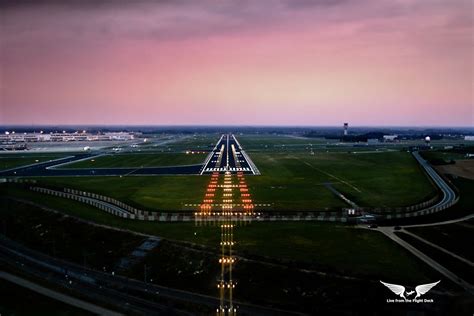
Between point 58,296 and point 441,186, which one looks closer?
point 58,296

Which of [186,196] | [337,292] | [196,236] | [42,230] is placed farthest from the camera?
[186,196]

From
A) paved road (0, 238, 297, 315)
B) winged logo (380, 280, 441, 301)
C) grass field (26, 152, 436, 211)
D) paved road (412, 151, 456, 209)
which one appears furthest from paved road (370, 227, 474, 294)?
paved road (412, 151, 456, 209)

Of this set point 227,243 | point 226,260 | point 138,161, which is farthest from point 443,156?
point 226,260

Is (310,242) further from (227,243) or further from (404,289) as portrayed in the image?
(404,289)

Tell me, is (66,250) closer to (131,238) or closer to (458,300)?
(131,238)

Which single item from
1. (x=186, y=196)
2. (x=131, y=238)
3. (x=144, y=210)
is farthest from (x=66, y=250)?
(x=186, y=196)

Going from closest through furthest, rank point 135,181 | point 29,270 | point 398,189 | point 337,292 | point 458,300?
point 458,300, point 337,292, point 29,270, point 398,189, point 135,181

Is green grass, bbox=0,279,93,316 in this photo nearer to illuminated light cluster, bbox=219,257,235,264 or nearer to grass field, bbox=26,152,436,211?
illuminated light cluster, bbox=219,257,235,264
